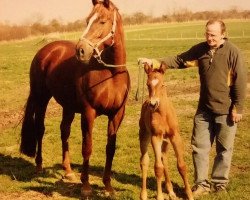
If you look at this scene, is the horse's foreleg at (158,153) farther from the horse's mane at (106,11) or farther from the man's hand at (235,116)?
the horse's mane at (106,11)

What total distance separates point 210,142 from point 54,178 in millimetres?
2742

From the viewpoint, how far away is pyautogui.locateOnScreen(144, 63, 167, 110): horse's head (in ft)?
14.7

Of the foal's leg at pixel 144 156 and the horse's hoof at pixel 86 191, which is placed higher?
the foal's leg at pixel 144 156

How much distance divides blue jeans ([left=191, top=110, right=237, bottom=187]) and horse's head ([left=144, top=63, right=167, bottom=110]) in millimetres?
1135

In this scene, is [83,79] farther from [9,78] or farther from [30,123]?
[9,78]

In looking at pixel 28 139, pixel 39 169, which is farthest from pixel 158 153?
pixel 28 139

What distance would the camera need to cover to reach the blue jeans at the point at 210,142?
210 inches

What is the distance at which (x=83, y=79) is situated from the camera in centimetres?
560

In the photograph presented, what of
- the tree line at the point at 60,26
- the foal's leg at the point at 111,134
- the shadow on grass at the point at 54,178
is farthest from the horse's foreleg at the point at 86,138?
the tree line at the point at 60,26

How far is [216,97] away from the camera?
5242 mm

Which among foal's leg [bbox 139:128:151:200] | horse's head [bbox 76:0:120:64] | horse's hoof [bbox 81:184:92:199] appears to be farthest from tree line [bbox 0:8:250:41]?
foal's leg [bbox 139:128:151:200]

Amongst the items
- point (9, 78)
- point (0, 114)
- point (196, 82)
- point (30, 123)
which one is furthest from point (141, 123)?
point (9, 78)

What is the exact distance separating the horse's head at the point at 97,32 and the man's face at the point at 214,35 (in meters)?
1.27

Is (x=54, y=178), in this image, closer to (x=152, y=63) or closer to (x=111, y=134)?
(x=111, y=134)
